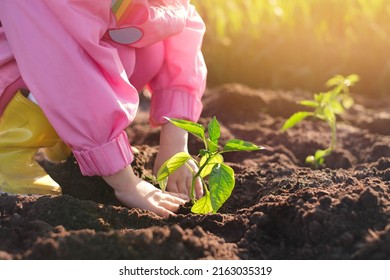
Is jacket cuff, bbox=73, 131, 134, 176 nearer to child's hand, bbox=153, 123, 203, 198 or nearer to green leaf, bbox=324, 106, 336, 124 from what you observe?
child's hand, bbox=153, 123, 203, 198

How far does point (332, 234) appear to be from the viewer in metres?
1.89

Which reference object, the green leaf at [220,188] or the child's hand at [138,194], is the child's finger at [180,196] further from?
the green leaf at [220,188]

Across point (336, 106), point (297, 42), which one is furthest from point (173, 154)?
point (297, 42)

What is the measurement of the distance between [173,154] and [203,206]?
0.42 metres

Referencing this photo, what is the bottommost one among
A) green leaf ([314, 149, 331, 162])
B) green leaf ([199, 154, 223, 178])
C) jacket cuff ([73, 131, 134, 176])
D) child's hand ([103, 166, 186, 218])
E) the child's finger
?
green leaf ([314, 149, 331, 162])

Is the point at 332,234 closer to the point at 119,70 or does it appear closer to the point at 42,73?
the point at 119,70

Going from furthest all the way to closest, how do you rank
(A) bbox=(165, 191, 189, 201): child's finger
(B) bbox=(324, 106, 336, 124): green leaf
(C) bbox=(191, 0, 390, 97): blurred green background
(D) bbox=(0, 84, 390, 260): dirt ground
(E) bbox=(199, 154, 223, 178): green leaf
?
(C) bbox=(191, 0, 390, 97): blurred green background
(B) bbox=(324, 106, 336, 124): green leaf
(A) bbox=(165, 191, 189, 201): child's finger
(E) bbox=(199, 154, 223, 178): green leaf
(D) bbox=(0, 84, 390, 260): dirt ground

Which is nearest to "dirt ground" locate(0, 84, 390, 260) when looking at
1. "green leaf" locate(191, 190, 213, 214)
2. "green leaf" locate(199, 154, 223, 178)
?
"green leaf" locate(191, 190, 213, 214)

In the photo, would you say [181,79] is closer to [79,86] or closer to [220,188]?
[79,86]

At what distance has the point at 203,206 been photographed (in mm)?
2207

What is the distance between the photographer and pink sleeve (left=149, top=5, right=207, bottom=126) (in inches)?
106

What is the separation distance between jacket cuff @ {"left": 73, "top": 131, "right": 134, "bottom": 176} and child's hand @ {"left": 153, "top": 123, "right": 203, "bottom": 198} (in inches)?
11.4

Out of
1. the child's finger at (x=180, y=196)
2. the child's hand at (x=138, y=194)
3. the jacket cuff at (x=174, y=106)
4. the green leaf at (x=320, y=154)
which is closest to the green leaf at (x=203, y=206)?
the child's hand at (x=138, y=194)

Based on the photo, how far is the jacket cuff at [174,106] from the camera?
2695mm
